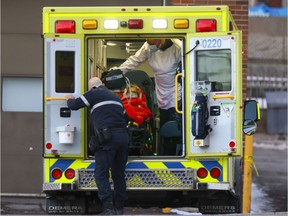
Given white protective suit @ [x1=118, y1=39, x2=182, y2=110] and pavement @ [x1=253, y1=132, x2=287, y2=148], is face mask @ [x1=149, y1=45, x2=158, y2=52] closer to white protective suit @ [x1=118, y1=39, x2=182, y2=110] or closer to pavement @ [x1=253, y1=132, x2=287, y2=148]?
white protective suit @ [x1=118, y1=39, x2=182, y2=110]

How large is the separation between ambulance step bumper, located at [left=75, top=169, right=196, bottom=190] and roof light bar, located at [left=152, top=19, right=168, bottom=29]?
1.51 meters

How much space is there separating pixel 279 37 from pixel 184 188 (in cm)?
1781

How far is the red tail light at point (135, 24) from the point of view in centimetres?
746

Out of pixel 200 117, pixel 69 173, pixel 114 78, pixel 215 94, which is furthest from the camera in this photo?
pixel 114 78

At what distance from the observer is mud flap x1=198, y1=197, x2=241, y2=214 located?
7965mm

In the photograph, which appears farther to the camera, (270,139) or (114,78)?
(270,139)

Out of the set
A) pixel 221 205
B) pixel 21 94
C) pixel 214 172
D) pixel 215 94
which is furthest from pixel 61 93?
pixel 21 94

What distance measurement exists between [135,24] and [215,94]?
1120 millimetres

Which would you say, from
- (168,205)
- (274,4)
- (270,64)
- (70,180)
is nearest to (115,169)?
(70,180)

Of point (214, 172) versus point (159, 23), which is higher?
point (159, 23)

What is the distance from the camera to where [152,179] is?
7.51m

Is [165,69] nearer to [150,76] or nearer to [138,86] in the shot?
[138,86]

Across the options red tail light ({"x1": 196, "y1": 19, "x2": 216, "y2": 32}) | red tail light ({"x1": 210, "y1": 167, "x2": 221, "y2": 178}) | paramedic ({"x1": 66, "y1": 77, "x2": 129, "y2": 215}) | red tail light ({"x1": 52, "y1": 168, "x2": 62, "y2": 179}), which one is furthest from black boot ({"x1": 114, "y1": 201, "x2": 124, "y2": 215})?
red tail light ({"x1": 196, "y1": 19, "x2": 216, "y2": 32})

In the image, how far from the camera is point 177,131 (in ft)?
26.2
